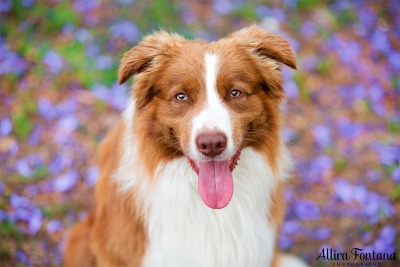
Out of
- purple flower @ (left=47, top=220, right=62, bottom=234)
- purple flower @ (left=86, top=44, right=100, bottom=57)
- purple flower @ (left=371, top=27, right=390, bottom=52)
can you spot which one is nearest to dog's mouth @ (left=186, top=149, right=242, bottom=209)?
purple flower @ (left=47, top=220, right=62, bottom=234)

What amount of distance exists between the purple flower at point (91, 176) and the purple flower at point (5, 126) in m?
1.09

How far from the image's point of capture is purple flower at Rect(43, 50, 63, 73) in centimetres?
654

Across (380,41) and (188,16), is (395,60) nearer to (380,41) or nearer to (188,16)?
(380,41)

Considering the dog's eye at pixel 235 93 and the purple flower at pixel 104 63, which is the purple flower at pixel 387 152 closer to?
the dog's eye at pixel 235 93

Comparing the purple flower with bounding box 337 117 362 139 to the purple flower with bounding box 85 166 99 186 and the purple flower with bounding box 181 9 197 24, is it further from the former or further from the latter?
the purple flower with bounding box 85 166 99 186

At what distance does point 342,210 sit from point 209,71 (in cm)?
282

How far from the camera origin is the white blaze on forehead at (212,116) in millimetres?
3227

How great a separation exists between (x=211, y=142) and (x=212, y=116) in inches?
7.6

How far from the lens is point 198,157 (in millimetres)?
3309

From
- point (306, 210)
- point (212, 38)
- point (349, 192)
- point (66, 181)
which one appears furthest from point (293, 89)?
point (66, 181)

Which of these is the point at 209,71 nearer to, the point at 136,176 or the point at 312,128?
the point at 136,176

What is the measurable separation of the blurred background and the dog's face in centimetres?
203

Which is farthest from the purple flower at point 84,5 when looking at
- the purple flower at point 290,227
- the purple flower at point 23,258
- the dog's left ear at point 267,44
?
the purple flower at point 290,227

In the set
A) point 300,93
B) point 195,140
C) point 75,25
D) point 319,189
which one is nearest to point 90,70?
point 75,25
